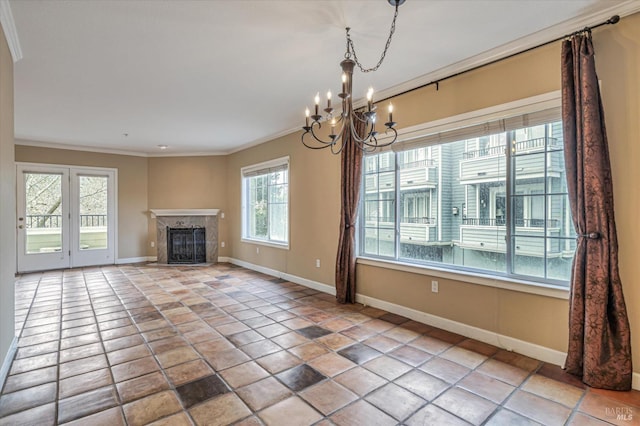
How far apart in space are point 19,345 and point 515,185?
4.75 meters

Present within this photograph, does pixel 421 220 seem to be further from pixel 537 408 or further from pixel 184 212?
pixel 184 212

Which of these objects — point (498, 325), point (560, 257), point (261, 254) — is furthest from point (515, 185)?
point (261, 254)

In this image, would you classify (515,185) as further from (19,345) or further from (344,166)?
(19,345)

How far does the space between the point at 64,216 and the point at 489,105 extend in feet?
25.8

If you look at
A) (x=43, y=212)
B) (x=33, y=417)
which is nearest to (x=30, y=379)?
(x=33, y=417)

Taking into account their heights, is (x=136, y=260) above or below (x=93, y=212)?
below

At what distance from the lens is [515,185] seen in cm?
298

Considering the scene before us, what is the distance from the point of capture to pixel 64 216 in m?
6.78

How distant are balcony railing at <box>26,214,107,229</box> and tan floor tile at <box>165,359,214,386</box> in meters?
5.95

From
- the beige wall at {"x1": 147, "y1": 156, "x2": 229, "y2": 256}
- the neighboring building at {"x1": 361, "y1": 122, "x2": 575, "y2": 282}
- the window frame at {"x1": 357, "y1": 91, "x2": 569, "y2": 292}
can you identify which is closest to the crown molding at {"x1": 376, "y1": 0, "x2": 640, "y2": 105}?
the window frame at {"x1": 357, "y1": 91, "x2": 569, "y2": 292}

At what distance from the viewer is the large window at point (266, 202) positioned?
5953 millimetres

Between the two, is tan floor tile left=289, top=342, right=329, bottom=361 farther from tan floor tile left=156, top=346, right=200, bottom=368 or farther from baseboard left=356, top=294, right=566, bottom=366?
baseboard left=356, top=294, right=566, bottom=366

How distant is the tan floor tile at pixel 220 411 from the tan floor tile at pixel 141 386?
42 centimetres

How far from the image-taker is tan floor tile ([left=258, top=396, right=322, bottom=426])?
197 centimetres
